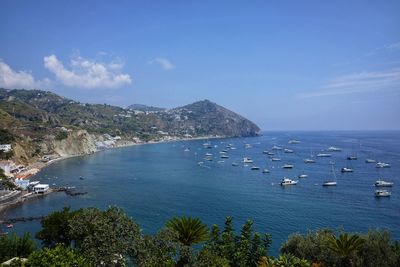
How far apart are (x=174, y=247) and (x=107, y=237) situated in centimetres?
423

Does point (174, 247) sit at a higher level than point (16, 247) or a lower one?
higher

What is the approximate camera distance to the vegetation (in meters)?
20.9

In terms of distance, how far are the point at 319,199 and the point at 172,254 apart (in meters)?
58.7

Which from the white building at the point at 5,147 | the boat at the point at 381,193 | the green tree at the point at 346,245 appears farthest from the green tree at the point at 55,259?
the white building at the point at 5,147

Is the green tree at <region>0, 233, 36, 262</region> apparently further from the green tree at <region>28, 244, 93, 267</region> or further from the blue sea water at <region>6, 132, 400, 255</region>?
the blue sea water at <region>6, 132, 400, 255</region>

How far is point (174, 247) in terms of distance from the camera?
74.5ft

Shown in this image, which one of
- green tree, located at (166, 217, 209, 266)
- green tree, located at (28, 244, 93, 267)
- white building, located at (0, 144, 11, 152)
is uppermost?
white building, located at (0, 144, 11, 152)

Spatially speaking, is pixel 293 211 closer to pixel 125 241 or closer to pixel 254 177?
pixel 254 177

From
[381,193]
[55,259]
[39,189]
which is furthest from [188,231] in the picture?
[39,189]

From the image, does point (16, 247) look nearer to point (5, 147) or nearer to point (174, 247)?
point (174, 247)

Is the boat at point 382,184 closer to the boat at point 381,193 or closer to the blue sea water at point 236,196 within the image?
the blue sea water at point 236,196

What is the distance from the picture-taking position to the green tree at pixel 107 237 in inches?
822

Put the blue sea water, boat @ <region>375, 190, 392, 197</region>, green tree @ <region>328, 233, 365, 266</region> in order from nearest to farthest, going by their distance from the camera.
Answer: green tree @ <region>328, 233, 365, 266</region>, the blue sea water, boat @ <region>375, 190, 392, 197</region>

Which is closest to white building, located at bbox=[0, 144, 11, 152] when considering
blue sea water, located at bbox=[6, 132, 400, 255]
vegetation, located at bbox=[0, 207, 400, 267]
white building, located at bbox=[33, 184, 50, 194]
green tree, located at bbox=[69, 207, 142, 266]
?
blue sea water, located at bbox=[6, 132, 400, 255]
